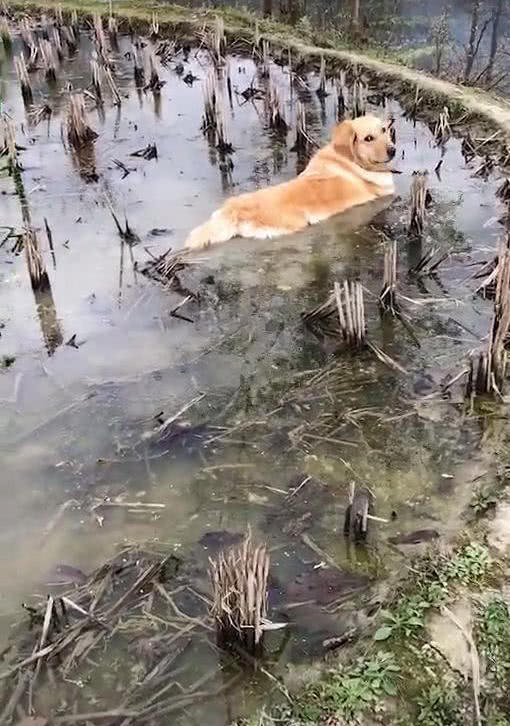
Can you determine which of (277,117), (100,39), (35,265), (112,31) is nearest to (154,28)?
(112,31)

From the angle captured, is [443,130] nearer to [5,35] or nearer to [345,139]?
[345,139]

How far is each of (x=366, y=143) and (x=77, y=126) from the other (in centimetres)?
370

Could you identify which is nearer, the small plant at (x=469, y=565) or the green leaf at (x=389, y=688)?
the green leaf at (x=389, y=688)

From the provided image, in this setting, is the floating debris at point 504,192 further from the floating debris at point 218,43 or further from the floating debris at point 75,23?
the floating debris at point 75,23

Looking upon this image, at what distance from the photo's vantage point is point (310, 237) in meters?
6.39

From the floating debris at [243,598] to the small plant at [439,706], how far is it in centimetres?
63

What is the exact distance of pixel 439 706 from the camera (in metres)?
2.58

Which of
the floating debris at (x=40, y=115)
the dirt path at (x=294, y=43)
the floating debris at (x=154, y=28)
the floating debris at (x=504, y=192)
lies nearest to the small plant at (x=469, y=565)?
the floating debris at (x=504, y=192)

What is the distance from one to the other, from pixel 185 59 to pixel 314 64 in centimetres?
253

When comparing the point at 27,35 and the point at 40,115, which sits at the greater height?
the point at 27,35

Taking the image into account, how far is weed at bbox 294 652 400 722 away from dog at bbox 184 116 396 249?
4096 mm

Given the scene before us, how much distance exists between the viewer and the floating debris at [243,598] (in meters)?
2.74

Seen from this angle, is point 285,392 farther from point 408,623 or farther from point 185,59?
point 185,59

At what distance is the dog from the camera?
6203 mm
